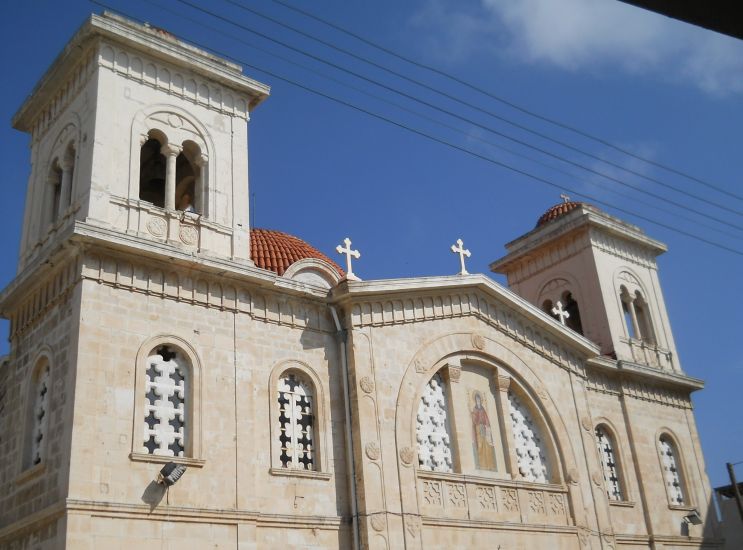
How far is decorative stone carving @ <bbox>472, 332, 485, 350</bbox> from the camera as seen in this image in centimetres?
1906

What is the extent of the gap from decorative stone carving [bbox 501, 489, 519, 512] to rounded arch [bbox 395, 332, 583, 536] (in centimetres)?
173

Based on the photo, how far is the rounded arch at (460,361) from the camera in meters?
16.6

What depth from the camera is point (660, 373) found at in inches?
936

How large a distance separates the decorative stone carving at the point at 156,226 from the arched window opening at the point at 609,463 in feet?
41.0

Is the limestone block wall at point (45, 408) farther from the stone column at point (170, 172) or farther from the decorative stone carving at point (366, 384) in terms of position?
the decorative stone carving at point (366, 384)

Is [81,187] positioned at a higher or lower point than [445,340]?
higher

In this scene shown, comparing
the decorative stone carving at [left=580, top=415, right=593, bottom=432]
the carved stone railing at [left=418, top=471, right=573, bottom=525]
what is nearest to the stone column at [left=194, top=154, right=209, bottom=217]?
the carved stone railing at [left=418, top=471, right=573, bottom=525]

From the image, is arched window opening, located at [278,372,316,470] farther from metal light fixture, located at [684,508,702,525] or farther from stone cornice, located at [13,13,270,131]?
metal light fixture, located at [684,508,702,525]

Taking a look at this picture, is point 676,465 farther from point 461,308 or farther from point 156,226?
point 156,226

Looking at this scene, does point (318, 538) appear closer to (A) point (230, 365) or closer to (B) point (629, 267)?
(A) point (230, 365)

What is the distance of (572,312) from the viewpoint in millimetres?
26094

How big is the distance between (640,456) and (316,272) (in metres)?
10.1

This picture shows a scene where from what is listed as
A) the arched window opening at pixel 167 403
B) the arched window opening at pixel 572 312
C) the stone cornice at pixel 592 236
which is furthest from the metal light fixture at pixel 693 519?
the arched window opening at pixel 167 403

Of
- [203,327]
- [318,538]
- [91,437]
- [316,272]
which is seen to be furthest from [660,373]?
[91,437]
